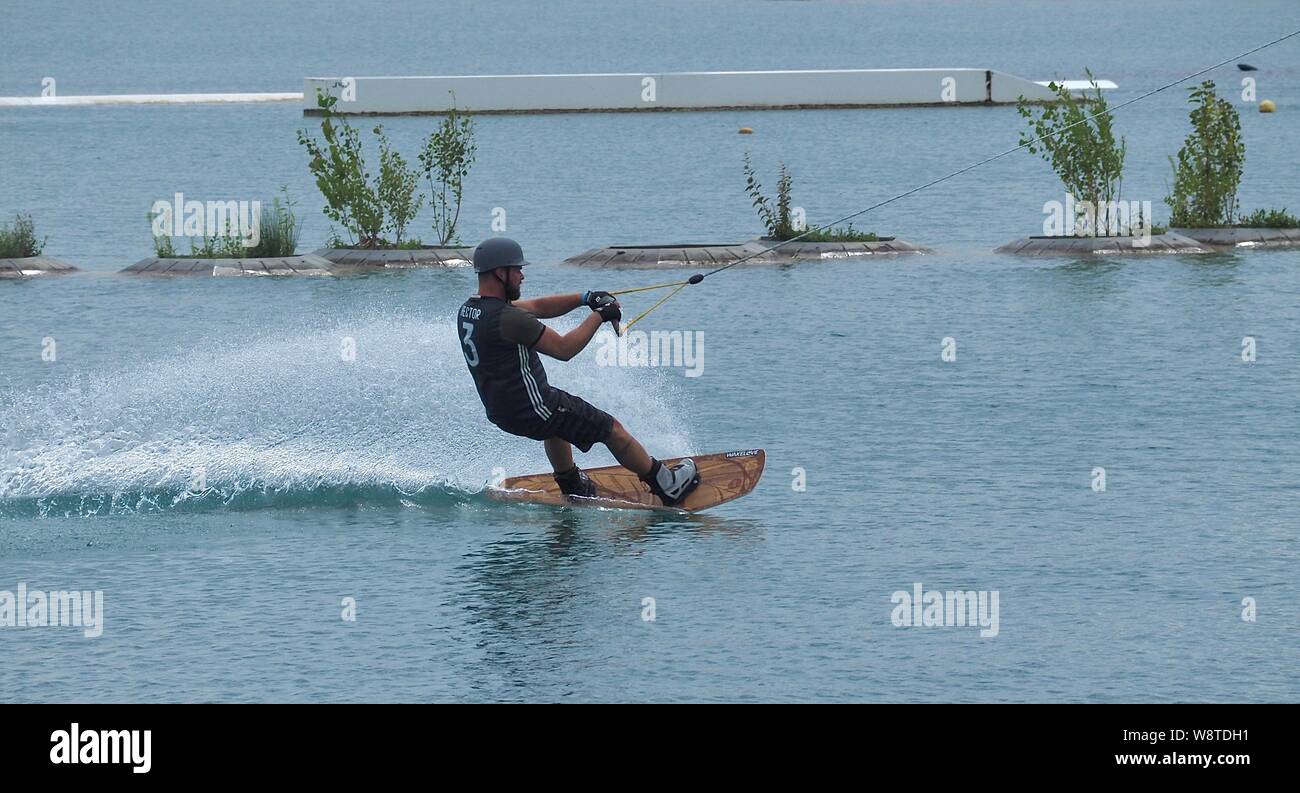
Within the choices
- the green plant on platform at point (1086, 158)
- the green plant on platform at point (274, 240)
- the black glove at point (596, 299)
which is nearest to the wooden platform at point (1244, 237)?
the green plant on platform at point (1086, 158)

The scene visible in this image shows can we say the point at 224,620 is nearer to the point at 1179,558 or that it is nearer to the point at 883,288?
the point at 1179,558

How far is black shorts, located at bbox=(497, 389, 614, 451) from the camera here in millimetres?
14359

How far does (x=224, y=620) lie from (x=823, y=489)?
5234 mm

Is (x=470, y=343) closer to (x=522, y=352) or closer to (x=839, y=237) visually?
(x=522, y=352)

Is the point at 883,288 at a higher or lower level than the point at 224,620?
higher

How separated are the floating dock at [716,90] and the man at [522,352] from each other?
44.1m

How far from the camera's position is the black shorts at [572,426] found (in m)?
14.4

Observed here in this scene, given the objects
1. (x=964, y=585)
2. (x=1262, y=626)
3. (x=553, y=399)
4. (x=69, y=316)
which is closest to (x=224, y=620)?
(x=553, y=399)

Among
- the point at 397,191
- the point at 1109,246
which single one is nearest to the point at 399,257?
the point at 397,191

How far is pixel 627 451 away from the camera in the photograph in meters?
14.5

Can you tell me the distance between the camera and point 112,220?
36.4 m

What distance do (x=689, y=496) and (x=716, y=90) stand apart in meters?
45.1

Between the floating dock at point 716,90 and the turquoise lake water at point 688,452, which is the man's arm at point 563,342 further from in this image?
the floating dock at point 716,90

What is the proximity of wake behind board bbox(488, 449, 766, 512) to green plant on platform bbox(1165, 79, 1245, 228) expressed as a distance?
1626cm
